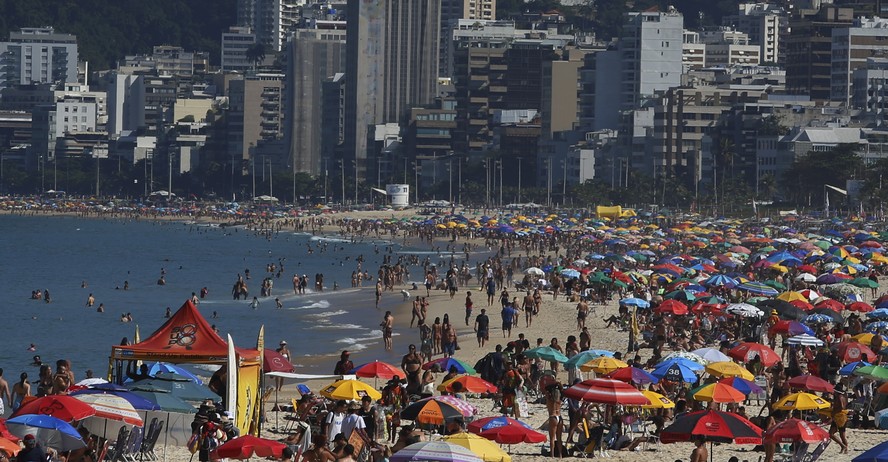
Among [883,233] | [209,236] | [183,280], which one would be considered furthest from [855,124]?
[183,280]

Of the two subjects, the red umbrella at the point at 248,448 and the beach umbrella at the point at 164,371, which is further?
the beach umbrella at the point at 164,371

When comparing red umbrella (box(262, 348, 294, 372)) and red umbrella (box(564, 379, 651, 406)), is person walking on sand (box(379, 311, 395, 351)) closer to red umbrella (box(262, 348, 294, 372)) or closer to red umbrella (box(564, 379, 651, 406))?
red umbrella (box(262, 348, 294, 372))

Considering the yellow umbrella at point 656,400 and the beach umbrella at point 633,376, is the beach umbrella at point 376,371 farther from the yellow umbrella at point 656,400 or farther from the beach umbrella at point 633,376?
the yellow umbrella at point 656,400

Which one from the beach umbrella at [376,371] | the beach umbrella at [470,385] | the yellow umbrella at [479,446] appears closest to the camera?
the yellow umbrella at [479,446]

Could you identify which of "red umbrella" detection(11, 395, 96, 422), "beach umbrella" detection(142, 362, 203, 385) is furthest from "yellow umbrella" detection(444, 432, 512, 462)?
"beach umbrella" detection(142, 362, 203, 385)

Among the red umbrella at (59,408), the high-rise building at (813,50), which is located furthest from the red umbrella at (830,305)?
the high-rise building at (813,50)

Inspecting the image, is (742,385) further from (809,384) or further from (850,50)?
(850,50)
